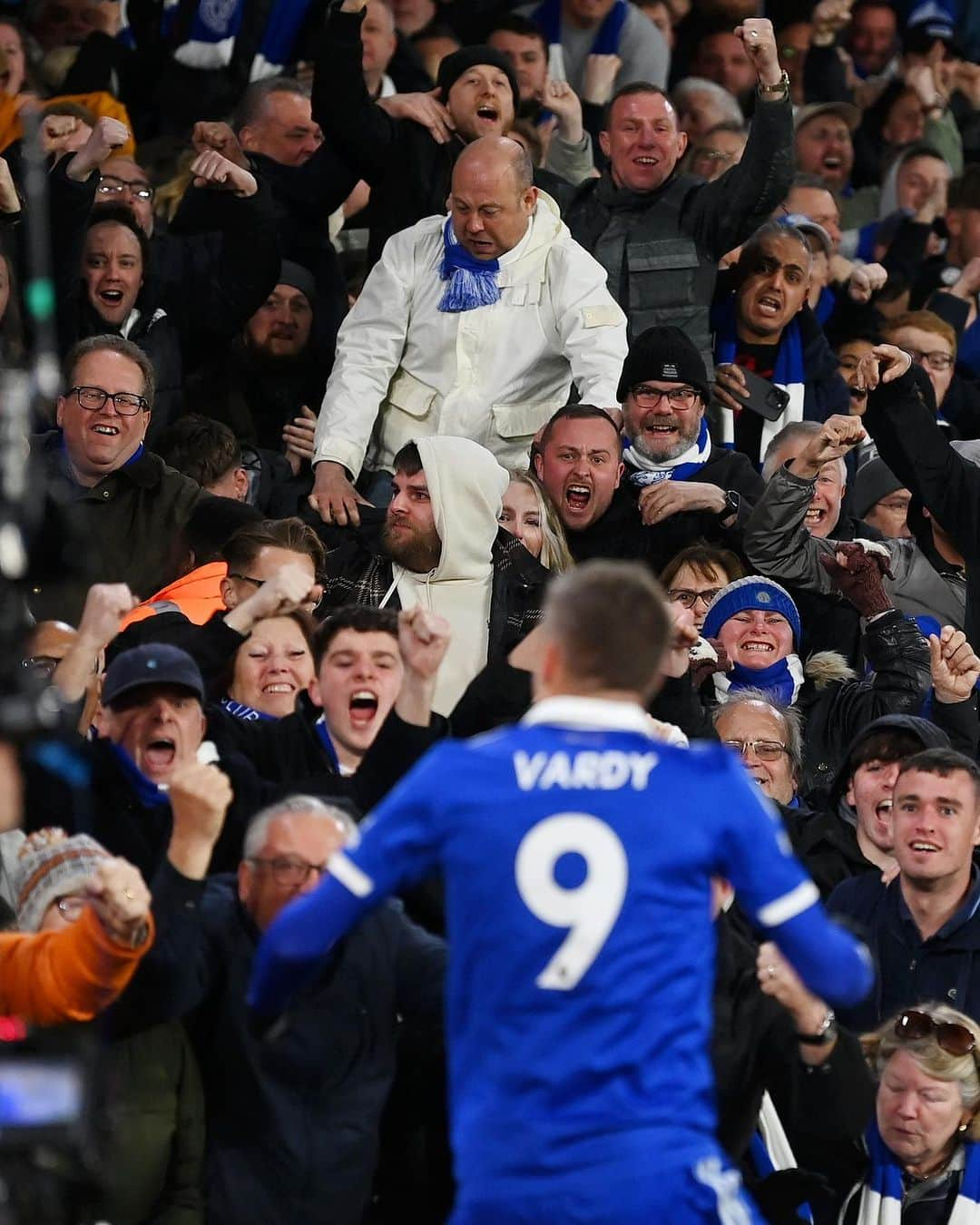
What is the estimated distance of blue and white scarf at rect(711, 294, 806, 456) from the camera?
9727 mm

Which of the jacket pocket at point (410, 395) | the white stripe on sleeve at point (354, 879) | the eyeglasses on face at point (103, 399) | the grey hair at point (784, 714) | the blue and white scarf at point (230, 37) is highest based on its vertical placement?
the blue and white scarf at point (230, 37)

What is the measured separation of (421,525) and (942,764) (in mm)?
1753

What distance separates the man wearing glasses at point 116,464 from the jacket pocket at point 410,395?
1.22m

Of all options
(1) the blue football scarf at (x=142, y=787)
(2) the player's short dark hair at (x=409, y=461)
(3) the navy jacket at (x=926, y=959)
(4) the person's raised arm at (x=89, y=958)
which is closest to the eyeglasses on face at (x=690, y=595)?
(2) the player's short dark hair at (x=409, y=461)

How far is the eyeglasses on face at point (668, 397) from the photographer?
8.62 metres

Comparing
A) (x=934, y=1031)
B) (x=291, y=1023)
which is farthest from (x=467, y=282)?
(x=291, y=1023)

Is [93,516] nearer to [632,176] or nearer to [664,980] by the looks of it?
[632,176]

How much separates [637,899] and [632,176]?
5.76m

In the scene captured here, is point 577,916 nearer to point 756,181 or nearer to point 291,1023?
point 291,1023

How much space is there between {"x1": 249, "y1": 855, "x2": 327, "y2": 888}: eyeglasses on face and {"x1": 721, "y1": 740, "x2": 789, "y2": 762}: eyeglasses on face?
2.37 metres

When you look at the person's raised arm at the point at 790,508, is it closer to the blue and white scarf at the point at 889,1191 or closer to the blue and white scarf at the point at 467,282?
the blue and white scarf at the point at 467,282

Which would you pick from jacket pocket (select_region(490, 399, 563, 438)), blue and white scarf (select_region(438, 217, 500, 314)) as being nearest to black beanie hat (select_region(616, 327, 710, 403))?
jacket pocket (select_region(490, 399, 563, 438))

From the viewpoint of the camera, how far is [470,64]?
9.59 m

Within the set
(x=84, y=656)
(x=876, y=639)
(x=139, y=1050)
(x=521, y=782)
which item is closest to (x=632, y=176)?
(x=876, y=639)
